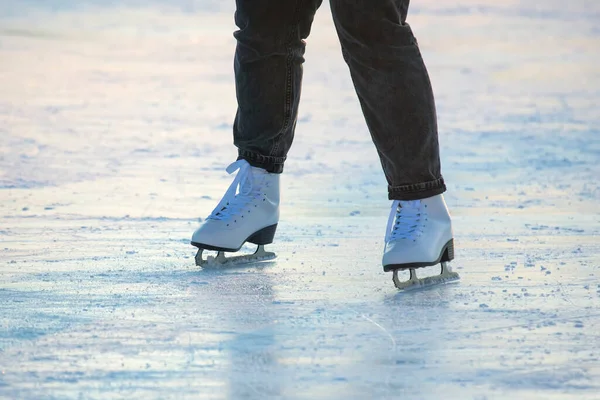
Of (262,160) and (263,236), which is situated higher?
(262,160)

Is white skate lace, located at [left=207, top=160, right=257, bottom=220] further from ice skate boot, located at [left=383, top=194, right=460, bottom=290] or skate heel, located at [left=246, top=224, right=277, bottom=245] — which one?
ice skate boot, located at [left=383, top=194, right=460, bottom=290]

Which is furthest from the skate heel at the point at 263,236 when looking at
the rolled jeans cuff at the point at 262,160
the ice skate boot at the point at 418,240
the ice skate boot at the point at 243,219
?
the ice skate boot at the point at 418,240

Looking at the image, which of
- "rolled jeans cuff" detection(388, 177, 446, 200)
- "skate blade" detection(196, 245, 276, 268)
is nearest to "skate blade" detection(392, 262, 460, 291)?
"rolled jeans cuff" detection(388, 177, 446, 200)

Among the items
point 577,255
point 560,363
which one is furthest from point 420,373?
point 577,255

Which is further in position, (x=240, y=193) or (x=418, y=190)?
(x=240, y=193)

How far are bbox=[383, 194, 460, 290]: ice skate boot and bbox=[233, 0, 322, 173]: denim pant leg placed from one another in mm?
384

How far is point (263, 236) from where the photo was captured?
9.05ft

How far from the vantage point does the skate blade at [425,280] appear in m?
A: 2.36

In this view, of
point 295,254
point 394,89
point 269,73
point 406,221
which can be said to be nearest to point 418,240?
point 406,221

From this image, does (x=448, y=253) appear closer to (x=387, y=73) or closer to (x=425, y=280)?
(x=425, y=280)

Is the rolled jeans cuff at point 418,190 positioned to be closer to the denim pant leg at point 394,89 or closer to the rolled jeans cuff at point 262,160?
the denim pant leg at point 394,89

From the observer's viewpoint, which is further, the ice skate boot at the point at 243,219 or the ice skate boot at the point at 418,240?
the ice skate boot at the point at 243,219

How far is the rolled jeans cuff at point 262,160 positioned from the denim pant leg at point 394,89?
0.35 meters

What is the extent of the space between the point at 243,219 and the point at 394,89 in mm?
509
